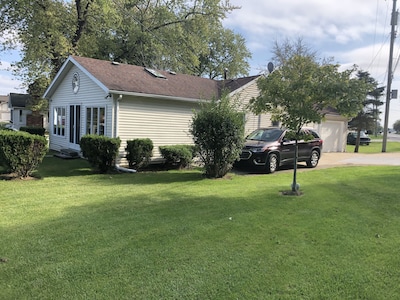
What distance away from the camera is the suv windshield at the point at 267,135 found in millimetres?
12523

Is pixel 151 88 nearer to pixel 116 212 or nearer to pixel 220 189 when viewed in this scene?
pixel 220 189

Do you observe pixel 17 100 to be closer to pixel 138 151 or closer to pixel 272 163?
pixel 138 151

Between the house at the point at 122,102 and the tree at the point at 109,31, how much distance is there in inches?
256

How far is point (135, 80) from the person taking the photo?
1361cm

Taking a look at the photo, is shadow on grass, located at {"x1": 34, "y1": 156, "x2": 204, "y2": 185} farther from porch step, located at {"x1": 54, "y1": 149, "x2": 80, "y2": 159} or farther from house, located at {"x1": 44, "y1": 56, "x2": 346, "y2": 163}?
house, located at {"x1": 44, "y1": 56, "x2": 346, "y2": 163}

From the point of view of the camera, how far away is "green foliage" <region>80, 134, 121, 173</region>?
10.6m

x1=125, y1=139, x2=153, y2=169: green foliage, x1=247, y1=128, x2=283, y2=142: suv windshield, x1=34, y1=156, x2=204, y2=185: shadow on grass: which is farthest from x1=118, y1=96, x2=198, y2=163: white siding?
x1=247, y1=128, x2=283, y2=142: suv windshield

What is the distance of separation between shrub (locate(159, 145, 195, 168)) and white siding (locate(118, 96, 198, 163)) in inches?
23.0

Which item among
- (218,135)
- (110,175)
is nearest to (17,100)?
(110,175)

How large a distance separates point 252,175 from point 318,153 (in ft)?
14.4

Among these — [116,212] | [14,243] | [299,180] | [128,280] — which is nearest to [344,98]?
[299,180]

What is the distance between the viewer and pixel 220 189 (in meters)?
8.42

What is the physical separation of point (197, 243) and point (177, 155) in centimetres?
811

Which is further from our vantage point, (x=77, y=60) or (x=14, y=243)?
(x=77, y=60)
